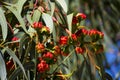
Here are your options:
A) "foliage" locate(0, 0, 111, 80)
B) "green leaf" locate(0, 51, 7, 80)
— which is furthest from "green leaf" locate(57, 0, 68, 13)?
"green leaf" locate(0, 51, 7, 80)

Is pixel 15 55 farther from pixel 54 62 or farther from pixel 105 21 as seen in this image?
pixel 105 21

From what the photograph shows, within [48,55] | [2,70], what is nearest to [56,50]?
[48,55]

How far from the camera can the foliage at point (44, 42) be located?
114 centimetres

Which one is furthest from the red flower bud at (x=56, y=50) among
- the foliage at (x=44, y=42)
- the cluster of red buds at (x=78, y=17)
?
the cluster of red buds at (x=78, y=17)

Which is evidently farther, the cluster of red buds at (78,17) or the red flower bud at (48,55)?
the cluster of red buds at (78,17)

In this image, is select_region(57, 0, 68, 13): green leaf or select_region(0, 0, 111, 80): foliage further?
select_region(57, 0, 68, 13): green leaf

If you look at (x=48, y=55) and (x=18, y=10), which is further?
(x=18, y=10)

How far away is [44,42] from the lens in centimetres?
115

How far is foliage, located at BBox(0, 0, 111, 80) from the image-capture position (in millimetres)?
1138

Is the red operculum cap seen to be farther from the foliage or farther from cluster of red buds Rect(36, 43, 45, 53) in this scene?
cluster of red buds Rect(36, 43, 45, 53)

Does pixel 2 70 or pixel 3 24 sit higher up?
pixel 3 24

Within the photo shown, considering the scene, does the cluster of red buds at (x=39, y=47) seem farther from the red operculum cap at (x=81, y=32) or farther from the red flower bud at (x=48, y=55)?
the red operculum cap at (x=81, y=32)

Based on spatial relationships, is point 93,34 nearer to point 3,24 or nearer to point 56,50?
point 56,50

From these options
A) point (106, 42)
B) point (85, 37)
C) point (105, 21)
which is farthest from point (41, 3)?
point (105, 21)
